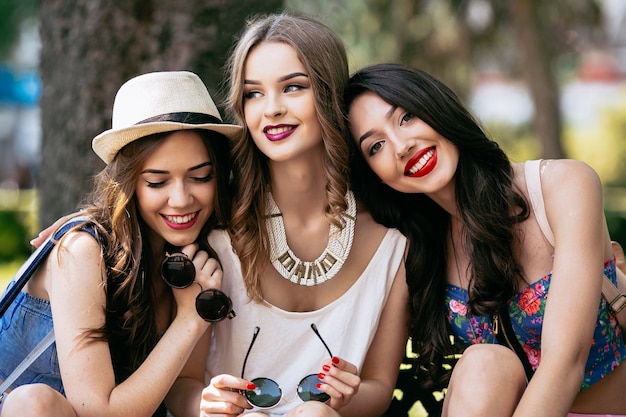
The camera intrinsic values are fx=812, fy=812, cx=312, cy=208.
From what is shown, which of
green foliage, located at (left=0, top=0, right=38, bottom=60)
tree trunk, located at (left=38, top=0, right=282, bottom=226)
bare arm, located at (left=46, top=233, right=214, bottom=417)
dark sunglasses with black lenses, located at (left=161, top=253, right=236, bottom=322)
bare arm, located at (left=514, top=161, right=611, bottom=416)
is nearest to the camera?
bare arm, located at (left=514, top=161, right=611, bottom=416)

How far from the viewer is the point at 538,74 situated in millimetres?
13516

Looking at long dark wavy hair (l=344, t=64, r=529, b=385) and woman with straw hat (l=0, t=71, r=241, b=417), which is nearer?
woman with straw hat (l=0, t=71, r=241, b=417)

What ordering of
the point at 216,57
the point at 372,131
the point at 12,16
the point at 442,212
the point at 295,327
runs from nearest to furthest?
the point at 372,131 → the point at 295,327 → the point at 442,212 → the point at 216,57 → the point at 12,16

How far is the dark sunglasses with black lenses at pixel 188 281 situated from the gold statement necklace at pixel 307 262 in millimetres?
401

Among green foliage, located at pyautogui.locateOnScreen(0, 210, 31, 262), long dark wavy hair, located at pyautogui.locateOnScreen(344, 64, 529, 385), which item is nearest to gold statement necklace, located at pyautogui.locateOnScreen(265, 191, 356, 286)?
long dark wavy hair, located at pyautogui.locateOnScreen(344, 64, 529, 385)

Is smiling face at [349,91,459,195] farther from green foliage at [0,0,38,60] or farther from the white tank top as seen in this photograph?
green foliage at [0,0,38,60]

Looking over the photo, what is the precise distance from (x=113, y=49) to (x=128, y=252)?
1793mm

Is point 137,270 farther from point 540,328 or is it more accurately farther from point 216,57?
point 216,57

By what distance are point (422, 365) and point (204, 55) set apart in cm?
210

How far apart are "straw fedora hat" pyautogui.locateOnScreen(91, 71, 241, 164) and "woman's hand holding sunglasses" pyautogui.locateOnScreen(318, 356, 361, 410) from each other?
1062 millimetres

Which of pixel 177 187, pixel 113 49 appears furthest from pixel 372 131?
pixel 113 49

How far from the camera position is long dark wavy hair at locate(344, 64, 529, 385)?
3279 millimetres

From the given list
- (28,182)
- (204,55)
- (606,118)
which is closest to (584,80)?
(606,118)

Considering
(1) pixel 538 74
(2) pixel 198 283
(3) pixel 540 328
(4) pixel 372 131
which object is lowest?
(3) pixel 540 328
